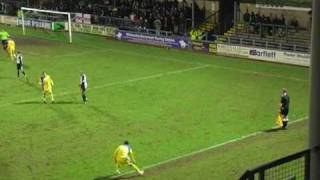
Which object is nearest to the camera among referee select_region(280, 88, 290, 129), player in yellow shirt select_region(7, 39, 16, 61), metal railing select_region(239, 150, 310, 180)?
metal railing select_region(239, 150, 310, 180)

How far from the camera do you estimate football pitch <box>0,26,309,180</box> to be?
20359 mm

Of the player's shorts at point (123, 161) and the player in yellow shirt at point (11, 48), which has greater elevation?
the player in yellow shirt at point (11, 48)

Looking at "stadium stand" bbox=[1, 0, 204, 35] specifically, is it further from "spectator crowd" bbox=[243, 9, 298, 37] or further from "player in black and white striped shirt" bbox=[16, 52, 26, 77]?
"player in black and white striped shirt" bbox=[16, 52, 26, 77]

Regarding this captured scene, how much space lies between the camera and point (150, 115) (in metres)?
27.1

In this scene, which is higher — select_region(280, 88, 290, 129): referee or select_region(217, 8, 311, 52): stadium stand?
select_region(217, 8, 311, 52): stadium stand

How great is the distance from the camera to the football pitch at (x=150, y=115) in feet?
66.8

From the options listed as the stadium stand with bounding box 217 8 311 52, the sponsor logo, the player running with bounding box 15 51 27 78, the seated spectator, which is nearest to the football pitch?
the player running with bounding box 15 51 27 78

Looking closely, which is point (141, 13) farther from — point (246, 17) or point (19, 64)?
point (19, 64)

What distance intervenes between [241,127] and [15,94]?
12967 millimetres

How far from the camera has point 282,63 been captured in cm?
4031

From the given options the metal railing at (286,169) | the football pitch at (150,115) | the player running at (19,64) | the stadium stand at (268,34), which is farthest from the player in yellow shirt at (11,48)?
the metal railing at (286,169)

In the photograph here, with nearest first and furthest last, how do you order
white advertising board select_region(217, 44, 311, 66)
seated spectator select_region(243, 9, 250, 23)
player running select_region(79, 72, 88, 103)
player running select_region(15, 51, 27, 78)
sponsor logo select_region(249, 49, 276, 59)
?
player running select_region(79, 72, 88, 103) → player running select_region(15, 51, 27, 78) → white advertising board select_region(217, 44, 311, 66) → sponsor logo select_region(249, 49, 276, 59) → seated spectator select_region(243, 9, 250, 23)

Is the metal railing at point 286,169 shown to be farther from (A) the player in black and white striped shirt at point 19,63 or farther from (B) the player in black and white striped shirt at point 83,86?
(A) the player in black and white striped shirt at point 19,63

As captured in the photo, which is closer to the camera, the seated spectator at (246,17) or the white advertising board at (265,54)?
the white advertising board at (265,54)
